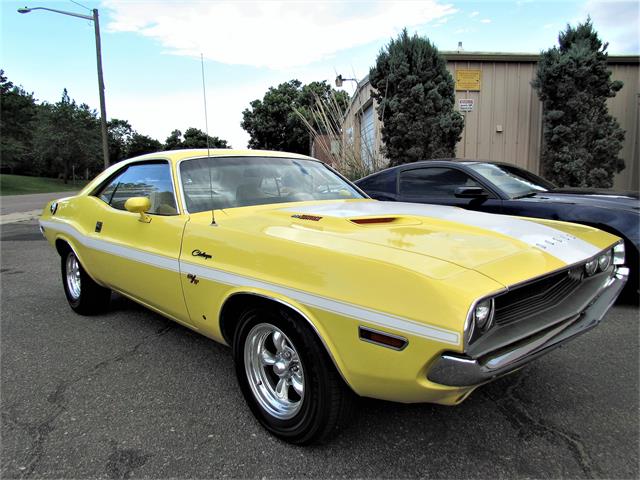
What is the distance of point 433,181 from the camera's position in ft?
17.6

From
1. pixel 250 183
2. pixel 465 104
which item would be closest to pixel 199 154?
pixel 250 183

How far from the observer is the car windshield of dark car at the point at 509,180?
4.79m

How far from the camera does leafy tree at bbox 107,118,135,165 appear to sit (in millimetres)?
62009

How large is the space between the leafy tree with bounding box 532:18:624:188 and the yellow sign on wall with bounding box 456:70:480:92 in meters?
1.22

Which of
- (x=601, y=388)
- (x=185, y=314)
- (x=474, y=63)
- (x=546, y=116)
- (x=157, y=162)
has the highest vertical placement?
(x=474, y=63)

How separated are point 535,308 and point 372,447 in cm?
101

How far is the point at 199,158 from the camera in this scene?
3.10 metres

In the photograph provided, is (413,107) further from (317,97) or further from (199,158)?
(199,158)

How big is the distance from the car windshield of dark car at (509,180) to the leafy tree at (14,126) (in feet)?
141

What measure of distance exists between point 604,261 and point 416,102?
24.0 ft

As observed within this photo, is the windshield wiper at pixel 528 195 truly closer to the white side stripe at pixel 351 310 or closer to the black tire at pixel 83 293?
the white side stripe at pixel 351 310

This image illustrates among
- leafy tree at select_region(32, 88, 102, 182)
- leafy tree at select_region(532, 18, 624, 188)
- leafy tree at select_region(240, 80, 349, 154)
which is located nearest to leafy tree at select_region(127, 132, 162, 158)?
leafy tree at select_region(32, 88, 102, 182)

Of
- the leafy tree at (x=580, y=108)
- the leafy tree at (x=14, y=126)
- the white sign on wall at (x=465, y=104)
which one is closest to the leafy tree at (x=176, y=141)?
the white sign on wall at (x=465, y=104)

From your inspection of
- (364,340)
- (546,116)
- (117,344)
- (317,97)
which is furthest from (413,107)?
(364,340)
